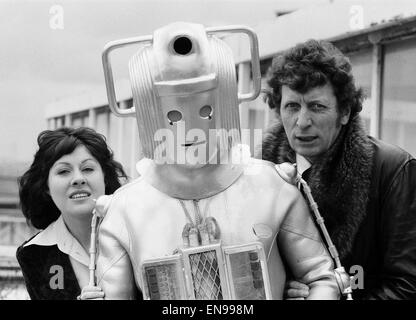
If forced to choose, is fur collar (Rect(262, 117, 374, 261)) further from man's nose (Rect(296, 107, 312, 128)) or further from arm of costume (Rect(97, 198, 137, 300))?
arm of costume (Rect(97, 198, 137, 300))

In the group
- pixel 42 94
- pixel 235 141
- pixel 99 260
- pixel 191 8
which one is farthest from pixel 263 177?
pixel 42 94

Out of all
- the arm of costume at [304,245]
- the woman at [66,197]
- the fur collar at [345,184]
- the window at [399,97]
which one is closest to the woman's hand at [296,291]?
the arm of costume at [304,245]

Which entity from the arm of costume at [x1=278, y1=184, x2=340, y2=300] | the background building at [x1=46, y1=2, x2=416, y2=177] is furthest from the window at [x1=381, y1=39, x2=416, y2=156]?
the arm of costume at [x1=278, y1=184, x2=340, y2=300]

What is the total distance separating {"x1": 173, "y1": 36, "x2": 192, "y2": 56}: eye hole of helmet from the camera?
5.29 feet

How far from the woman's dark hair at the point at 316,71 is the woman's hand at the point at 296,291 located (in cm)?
42

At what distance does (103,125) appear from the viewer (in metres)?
2.32

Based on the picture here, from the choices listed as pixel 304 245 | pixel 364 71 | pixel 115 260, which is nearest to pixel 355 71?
pixel 364 71

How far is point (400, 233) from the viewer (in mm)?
1792

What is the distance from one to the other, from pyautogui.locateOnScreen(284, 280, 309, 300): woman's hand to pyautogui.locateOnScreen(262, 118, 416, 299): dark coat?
0.16 metres

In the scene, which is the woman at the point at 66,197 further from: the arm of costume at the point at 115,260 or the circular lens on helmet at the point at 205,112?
the circular lens on helmet at the point at 205,112
